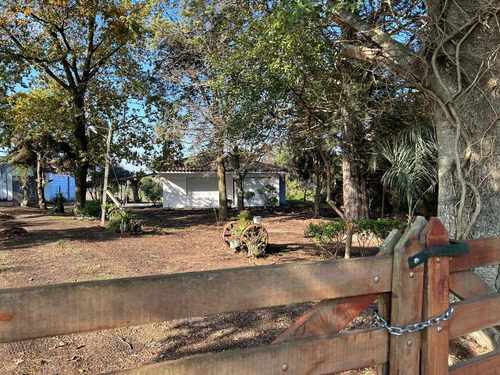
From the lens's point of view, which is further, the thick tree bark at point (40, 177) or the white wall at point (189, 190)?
the white wall at point (189, 190)

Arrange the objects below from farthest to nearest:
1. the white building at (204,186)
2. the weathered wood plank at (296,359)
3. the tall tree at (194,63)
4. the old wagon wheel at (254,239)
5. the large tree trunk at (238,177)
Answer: the white building at (204,186) → the large tree trunk at (238,177) → the tall tree at (194,63) → the old wagon wheel at (254,239) → the weathered wood plank at (296,359)

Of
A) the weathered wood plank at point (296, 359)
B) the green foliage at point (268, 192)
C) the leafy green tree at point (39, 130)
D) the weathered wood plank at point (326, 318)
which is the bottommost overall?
the weathered wood plank at point (296, 359)

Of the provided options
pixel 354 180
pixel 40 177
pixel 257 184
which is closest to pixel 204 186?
pixel 257 184

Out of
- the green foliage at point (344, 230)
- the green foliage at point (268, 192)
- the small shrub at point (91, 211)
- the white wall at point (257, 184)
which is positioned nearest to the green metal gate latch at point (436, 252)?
the green foliage at point (344, 230)

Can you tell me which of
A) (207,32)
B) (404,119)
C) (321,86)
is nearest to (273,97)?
(321,86)

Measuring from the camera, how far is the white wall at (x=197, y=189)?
2798 cm

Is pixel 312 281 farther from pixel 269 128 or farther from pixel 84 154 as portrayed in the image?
pixel 84 154

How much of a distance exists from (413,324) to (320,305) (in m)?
0.45

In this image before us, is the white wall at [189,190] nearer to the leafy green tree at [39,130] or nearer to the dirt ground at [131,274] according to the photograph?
the leafy green tree at [39,130]

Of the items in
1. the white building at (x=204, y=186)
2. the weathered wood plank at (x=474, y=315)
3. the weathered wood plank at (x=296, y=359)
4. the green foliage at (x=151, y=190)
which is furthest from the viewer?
the green foliage at (x=151, y=190)

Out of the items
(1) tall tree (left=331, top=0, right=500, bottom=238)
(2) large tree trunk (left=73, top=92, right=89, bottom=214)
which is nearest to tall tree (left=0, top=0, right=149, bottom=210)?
(2) large tree trunk (left=73, top=92, right=89, bottom=214)

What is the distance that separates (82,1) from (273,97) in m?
13.3

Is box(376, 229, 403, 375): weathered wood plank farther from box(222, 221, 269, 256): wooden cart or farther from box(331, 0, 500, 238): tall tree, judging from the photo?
box(222, 221, 269, 256): wooden cart

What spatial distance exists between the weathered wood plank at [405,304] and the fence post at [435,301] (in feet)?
0.12
